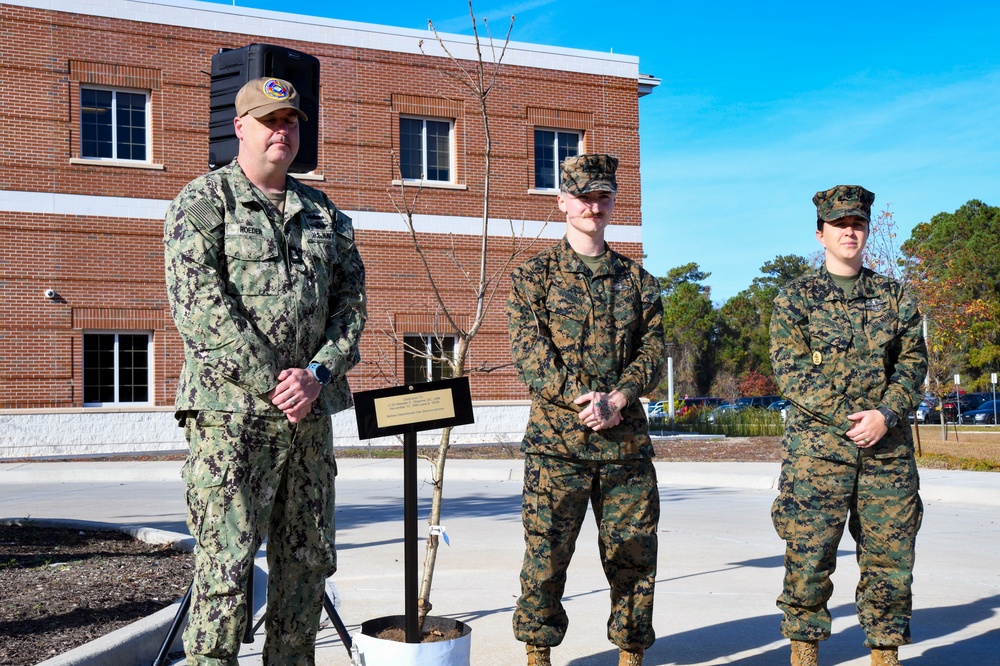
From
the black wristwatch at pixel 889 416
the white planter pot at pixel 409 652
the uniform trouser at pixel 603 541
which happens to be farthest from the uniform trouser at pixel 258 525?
the black wristwatch at pixel 889 416

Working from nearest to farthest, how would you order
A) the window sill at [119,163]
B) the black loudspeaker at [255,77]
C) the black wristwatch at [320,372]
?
1. the black wristwatch at [320,372]
2. the black loudspeaker at [255,77]
3. the window sill at [119,163]

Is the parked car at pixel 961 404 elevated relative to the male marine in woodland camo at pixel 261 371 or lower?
lower

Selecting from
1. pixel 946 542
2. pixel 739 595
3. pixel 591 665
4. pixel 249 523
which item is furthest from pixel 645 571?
pixel 946 542

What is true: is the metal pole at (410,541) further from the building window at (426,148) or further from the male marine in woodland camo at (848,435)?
the building window at (426,148)

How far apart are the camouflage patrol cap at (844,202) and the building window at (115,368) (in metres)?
18.6

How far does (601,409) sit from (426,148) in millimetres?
19816

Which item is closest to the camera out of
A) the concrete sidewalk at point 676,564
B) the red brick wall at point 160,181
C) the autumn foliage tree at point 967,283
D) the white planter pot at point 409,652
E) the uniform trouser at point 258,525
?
the uniform trouser at point 258,525

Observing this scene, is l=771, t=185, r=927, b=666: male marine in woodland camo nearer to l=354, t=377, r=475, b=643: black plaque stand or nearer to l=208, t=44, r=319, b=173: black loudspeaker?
l=354, t=377, r=475, b=643: black plaque stand

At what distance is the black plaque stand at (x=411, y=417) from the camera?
154 inches

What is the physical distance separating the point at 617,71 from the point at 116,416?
14.6 meters

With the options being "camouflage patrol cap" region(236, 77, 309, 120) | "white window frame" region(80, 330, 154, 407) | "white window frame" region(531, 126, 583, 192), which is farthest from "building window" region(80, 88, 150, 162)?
"camouflage patrol cap" region(236, 77, 309, 120)

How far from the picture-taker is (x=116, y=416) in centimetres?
2053

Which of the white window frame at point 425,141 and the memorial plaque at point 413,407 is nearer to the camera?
the memorial plaque at point 413,407

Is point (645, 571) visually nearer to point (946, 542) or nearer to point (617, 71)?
point (946, 542)
